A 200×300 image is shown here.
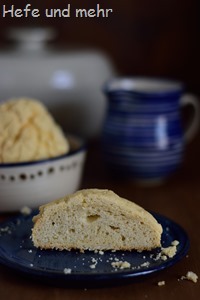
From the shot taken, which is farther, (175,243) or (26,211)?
(26,211)

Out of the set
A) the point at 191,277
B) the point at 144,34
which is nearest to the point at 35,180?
the point at 191,277

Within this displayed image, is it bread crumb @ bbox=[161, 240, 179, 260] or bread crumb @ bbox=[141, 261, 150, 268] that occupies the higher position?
bread crumb @ bbox=[161, 240, 179, 260]

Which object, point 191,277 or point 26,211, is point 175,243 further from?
point 26,211

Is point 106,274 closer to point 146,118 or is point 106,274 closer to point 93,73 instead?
point 146,118

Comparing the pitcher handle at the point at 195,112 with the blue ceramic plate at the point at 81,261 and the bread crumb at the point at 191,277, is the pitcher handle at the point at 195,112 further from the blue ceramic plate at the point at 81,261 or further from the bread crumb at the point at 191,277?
the bread crumb at the point at 191,277

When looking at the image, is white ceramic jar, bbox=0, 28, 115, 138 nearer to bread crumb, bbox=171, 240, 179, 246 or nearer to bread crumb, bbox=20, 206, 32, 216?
bread crumb, bbox=20, 206, 32, 216

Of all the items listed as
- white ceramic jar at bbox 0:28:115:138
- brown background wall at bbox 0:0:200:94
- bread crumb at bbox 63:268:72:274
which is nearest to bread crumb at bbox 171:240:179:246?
bread crumb at bbox 63:268:72:274
